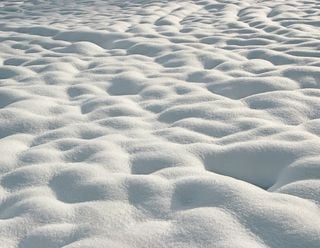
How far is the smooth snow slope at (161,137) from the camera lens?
1268 mm

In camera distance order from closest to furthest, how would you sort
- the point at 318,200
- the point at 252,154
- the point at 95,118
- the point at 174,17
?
the point at 318,200 → the point at 252,154 → the point at 95,118 → the point at 174,17

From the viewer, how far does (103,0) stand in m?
5.31

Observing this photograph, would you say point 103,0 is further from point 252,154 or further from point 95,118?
point 252,154

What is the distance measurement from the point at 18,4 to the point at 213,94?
3220mm

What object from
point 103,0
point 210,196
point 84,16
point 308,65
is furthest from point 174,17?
point 210,196

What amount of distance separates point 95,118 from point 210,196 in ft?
2.79

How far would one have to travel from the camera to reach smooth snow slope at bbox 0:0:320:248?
127 cm

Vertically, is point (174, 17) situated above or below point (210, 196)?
below

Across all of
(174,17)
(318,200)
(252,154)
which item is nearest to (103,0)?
(174,17)

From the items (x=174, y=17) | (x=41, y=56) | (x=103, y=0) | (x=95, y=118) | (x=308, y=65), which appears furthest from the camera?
(x=103, y=0)

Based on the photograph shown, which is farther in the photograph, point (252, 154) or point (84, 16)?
point (84, 16)

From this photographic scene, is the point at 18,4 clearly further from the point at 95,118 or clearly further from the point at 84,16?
the point at 95,118

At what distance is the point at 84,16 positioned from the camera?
443 centimetres

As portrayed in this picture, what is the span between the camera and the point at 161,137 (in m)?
1.88
